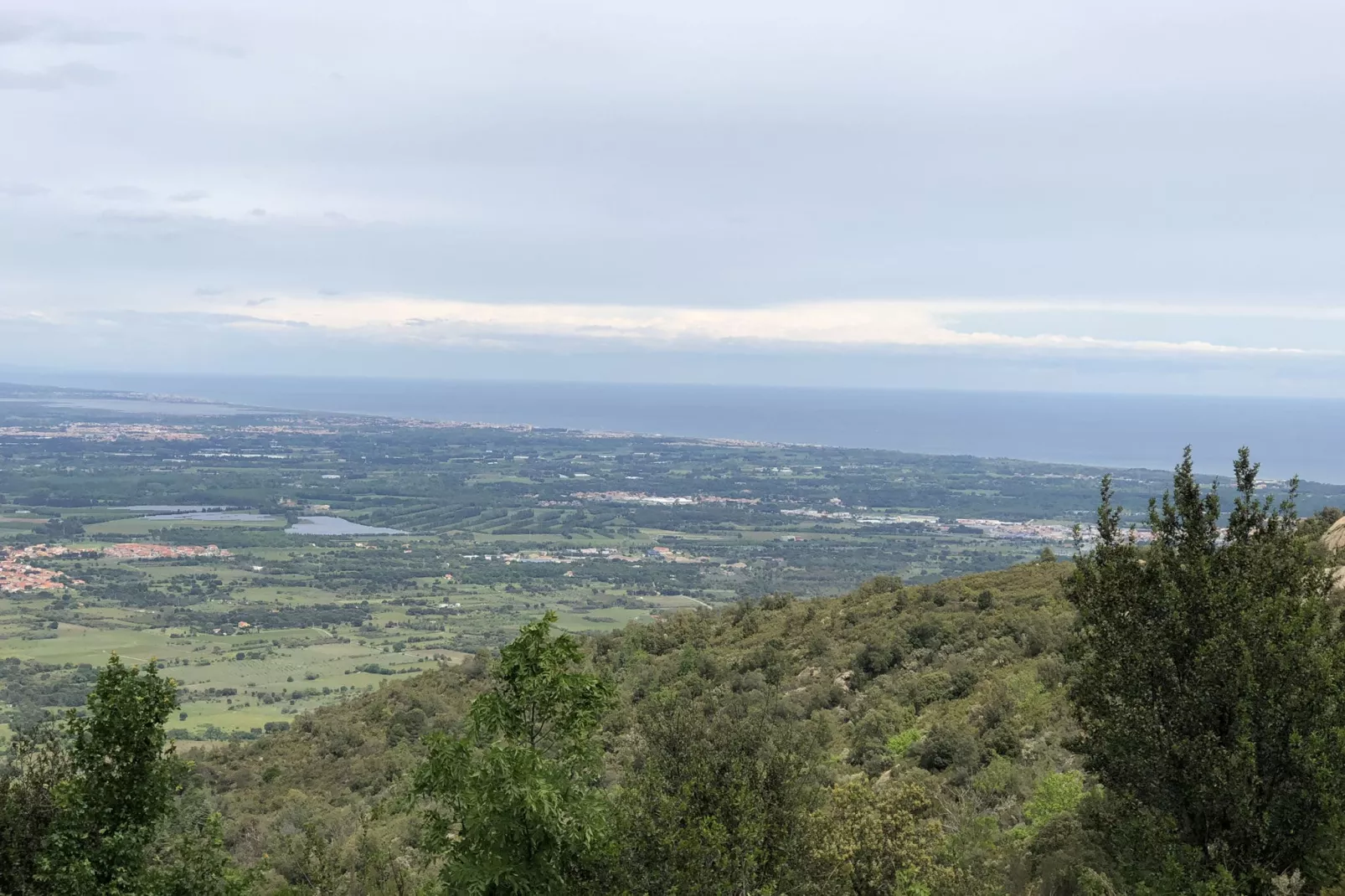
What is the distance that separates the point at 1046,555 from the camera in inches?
1278

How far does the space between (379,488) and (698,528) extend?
6410 centimetres

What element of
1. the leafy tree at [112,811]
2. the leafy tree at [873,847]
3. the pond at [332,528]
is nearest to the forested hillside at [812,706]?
the leafy tree at [873,847]

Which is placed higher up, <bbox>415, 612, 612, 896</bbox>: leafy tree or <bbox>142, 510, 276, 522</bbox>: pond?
<bbox>415, 612, 612, 896</bbox>: leafy tree

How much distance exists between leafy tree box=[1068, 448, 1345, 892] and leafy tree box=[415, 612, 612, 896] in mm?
5198

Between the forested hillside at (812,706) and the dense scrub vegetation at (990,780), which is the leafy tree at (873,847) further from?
the forested hillside at (812,706)

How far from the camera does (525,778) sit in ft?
30.5

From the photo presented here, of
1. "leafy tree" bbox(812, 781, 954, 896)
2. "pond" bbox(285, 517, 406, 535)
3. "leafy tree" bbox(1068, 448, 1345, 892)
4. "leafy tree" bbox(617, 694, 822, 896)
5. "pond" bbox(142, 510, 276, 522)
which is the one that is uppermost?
"leafy tree" bbox(1068, 448, 1345, 892)

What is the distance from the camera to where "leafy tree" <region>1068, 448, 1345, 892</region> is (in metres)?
7.23

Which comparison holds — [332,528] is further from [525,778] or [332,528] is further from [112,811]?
[525,778]

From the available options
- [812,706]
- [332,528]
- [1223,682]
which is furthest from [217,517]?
[1223,682]

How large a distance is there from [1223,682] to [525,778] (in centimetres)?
653

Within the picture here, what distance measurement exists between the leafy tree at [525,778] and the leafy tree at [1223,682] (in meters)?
5.20

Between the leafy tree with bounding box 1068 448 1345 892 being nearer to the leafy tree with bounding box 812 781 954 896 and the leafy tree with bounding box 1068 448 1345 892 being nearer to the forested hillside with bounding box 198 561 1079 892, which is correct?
the leafy tree with bounding box 812 781 954 896

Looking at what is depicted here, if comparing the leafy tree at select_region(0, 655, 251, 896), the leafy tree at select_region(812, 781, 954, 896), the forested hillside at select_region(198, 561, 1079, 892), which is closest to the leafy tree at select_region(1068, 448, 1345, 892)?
the leafy tree at select_region(812, 781, 954, 896)
